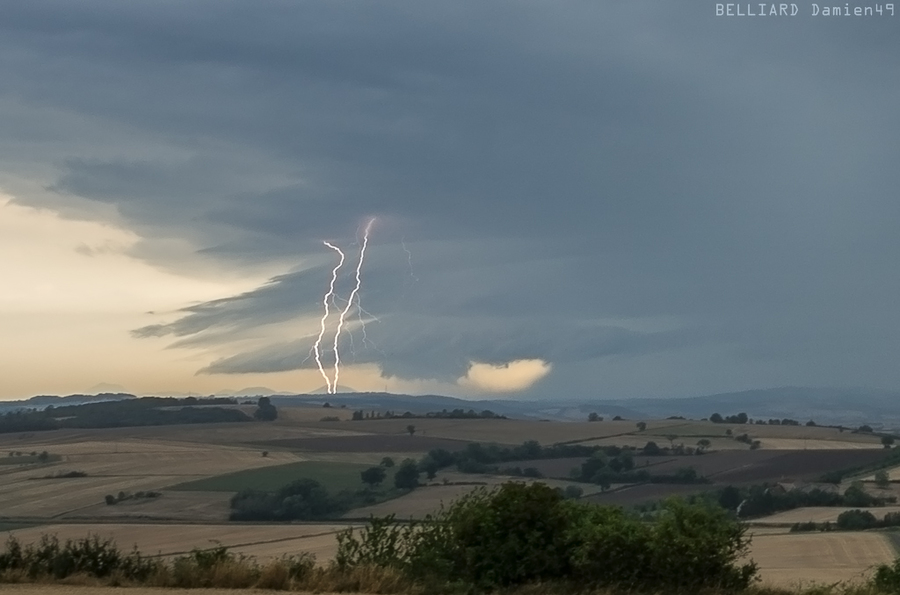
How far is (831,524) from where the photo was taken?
37906 mm

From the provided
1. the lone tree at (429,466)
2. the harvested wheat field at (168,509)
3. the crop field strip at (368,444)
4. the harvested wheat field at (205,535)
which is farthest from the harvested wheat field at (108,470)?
the lone tree at (429,466)

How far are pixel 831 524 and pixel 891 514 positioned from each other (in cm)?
284

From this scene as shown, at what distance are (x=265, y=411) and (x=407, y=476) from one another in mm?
40957

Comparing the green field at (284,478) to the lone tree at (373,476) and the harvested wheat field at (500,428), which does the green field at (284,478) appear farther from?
the harvested wheat field at (500,428)

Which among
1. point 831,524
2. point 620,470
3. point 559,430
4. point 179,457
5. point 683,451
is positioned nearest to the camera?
point 831,524

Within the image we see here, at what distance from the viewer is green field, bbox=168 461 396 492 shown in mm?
52625

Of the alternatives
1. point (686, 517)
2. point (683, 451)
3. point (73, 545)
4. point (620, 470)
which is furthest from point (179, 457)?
point (686, 517)

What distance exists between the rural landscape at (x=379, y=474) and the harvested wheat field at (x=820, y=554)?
85 millimetres

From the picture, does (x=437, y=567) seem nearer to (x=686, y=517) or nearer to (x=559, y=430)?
(x=686, y=517)

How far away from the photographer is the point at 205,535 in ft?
113

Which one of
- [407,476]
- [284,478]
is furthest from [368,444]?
[284,478]

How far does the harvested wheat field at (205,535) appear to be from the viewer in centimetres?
2869

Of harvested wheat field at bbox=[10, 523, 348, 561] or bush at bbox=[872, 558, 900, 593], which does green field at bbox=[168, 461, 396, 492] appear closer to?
harvested wheat field at bbox=[10, 523, 348, 561]

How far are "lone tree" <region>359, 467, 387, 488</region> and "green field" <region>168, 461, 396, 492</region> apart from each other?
1.00ft
